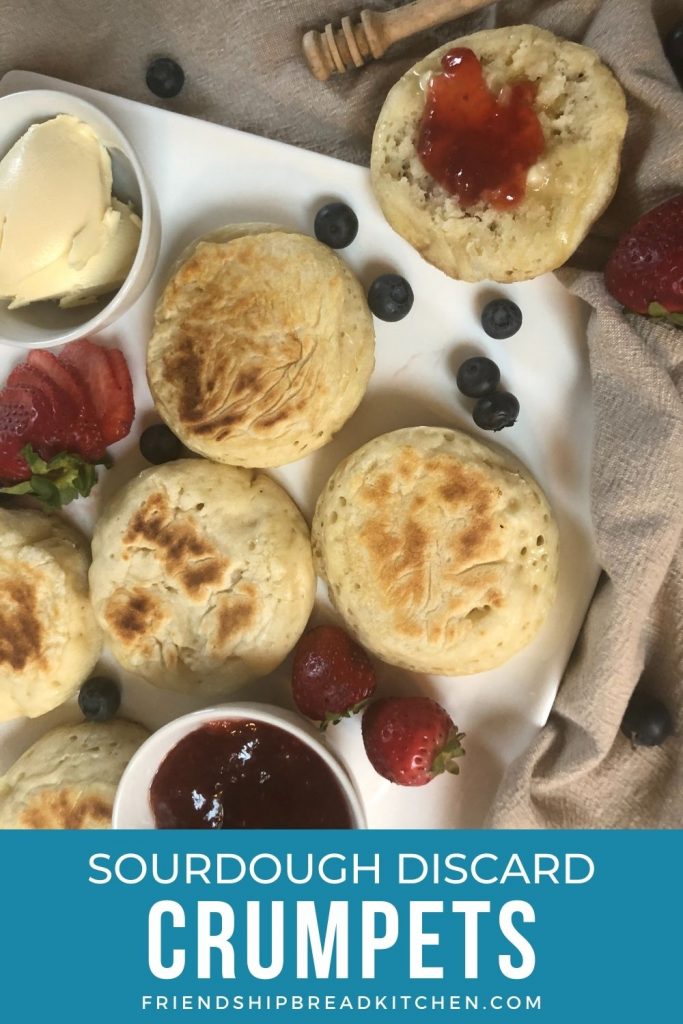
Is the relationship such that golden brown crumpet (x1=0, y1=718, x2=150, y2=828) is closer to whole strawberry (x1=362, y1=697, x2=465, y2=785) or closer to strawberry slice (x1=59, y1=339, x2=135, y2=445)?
whole strawberry (x1=362, y1=697, x2=465, y2=785)

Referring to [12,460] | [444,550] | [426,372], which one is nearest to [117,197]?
[12,460]

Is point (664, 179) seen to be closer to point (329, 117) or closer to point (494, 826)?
point (329, 117)

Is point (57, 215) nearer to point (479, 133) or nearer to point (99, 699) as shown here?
point (479, 133)

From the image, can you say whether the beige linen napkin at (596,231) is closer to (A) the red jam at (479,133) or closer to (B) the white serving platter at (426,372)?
(B) the white serving platter at (426,372)

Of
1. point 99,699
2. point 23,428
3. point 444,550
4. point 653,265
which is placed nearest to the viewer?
point 653,265

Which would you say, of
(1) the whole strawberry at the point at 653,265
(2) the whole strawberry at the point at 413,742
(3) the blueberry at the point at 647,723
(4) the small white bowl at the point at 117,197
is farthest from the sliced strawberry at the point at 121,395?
(3) the blueberry at the point at 647,723

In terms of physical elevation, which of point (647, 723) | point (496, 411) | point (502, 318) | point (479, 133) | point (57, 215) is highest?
point (57, 215)
